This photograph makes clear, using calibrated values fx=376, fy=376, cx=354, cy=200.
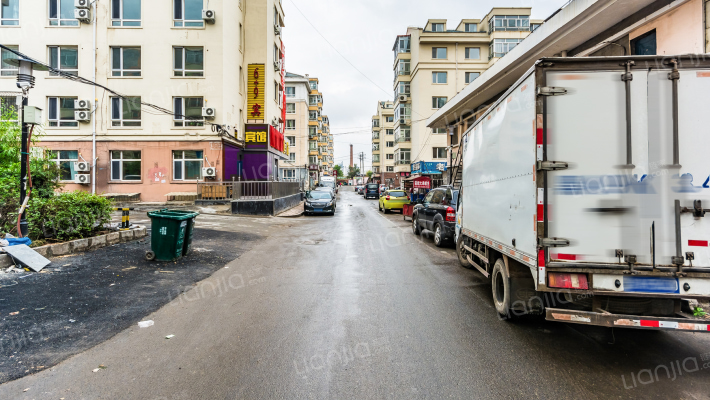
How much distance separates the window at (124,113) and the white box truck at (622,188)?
2569 centimetres

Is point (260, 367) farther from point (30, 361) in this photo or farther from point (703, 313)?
point (703, 313)

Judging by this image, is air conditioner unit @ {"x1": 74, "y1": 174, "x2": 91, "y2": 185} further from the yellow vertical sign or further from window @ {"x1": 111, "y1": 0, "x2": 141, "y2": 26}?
the yellow vertical sign

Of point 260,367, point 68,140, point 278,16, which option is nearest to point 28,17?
point 68,140

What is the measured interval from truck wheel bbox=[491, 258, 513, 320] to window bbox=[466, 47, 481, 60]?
43.4 m

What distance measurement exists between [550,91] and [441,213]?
769 cm

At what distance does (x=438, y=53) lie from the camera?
4356 cm

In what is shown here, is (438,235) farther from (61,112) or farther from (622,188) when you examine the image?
(61,112)

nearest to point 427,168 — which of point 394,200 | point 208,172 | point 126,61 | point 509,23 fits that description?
point 394,200

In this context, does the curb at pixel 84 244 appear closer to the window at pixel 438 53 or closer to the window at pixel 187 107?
the window at pixel 187 107

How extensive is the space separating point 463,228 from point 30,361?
6778mm

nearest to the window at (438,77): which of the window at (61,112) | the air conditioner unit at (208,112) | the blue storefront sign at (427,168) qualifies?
the blue storefront sign at (427,168)

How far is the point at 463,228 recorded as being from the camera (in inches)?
302

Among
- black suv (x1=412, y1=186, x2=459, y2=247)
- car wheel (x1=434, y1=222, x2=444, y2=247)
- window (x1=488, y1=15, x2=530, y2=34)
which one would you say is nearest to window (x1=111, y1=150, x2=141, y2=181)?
black suv (x1=412, y1=186, x2=459, y2=247)

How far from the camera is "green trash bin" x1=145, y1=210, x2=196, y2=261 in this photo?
8.16 metres
